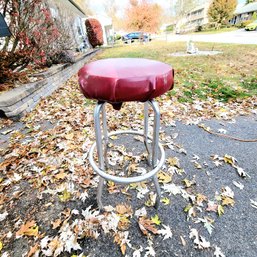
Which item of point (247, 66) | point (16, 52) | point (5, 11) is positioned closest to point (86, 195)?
point (16, 52)

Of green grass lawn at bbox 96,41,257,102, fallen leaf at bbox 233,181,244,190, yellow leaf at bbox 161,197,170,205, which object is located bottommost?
green grass lawn at bbox 96,41,257,102

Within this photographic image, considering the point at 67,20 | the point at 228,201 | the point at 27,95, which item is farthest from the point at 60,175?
the point at 67,20

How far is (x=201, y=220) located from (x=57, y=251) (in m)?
1.20

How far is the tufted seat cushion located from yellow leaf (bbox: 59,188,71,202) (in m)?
1.13

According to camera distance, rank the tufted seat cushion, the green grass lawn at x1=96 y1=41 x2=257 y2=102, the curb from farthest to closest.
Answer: the green grass lawn at x1=96 y1=41 x2=257 y2=102
the curb
the tufted seat cushion

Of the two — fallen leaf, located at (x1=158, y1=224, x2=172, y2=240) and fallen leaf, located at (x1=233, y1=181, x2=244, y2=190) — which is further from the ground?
fallen leaf, located at (x1=158, y1=224, x2=172, y2=240)

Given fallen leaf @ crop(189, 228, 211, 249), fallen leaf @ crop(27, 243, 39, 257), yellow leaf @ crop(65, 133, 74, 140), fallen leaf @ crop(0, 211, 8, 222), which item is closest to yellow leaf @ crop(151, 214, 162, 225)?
fallen leaf @ crop(189, 228, 211, 249)

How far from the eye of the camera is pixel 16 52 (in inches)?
168

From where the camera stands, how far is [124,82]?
1124mm

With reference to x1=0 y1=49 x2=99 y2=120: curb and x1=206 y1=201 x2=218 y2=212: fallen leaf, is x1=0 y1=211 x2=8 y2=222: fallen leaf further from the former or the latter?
x1=0 y1=49 x2=99 y2=120: curb

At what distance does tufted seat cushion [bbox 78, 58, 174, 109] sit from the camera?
113 cm

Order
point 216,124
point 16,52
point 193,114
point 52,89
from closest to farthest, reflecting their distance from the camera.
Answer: point 216,124 → point 193,114 → point 16,52 → point 52,89

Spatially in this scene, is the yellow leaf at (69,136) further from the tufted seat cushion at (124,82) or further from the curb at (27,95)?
the tufted seat cushion at (124,82)

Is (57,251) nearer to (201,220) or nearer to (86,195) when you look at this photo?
(86,195)
